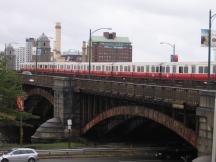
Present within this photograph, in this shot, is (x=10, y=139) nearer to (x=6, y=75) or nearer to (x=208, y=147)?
(x=6, y=75)

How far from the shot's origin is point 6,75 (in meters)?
54.0

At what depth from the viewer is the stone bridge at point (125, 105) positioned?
31.3 metres

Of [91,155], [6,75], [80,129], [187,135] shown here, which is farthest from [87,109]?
[187,135]

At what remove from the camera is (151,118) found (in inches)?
1554

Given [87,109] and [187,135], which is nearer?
[187,135]

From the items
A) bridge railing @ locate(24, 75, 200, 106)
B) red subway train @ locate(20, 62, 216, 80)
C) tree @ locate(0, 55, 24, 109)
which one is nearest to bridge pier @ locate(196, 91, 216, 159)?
bridge railing @ locate(24, 75, 200, 106)

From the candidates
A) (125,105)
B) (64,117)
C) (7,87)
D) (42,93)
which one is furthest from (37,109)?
(125,105)

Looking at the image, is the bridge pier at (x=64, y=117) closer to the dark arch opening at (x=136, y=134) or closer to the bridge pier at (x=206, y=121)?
the dark arch opening at (x=136, y=134)

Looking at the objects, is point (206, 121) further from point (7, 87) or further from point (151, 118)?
point (7, 87)

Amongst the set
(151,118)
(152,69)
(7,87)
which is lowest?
(151,118)

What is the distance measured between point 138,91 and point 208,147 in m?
10.9

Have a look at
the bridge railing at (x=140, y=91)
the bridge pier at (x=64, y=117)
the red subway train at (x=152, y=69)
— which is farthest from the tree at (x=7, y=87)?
the red subway train at (x=152, y=69)

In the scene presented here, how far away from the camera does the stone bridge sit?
31.3 meters

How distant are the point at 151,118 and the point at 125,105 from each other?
5.52 metres
